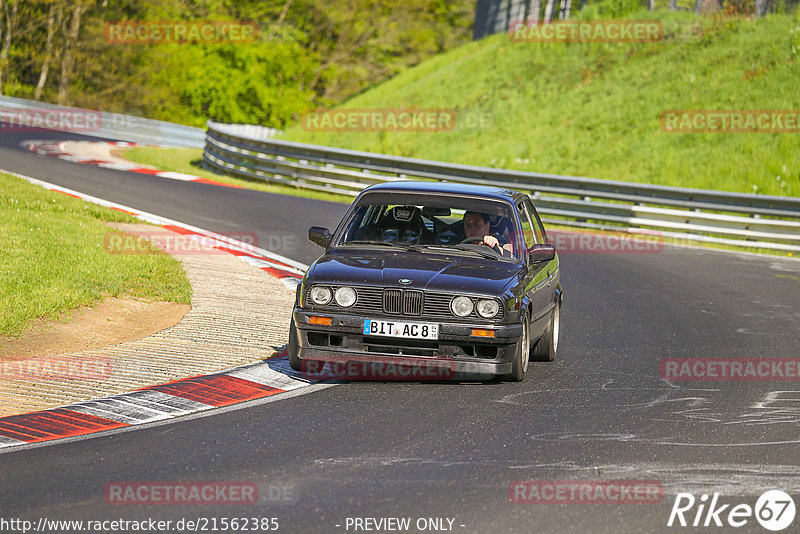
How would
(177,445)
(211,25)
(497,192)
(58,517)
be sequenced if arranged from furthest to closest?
(211,25), (497,192), (177,445), (58,517)

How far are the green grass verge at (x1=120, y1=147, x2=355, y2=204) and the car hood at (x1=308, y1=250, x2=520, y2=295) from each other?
14.2m

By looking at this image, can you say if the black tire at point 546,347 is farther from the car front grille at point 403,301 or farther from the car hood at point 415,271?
the car front grille at point 403,301

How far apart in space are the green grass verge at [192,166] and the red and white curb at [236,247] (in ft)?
17.4

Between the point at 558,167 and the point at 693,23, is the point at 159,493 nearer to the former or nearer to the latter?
the point at 558,167

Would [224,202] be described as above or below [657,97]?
below

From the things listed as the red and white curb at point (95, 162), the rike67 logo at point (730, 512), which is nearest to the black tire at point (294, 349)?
the rike67 logo at point (730, 512)

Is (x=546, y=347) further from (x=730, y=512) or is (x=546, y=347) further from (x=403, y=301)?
(x=730, y=512)

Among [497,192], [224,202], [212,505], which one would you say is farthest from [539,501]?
[224,202]

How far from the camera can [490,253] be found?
29.7ft

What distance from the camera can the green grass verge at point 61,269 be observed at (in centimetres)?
1009

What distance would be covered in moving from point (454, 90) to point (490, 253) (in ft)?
93.5

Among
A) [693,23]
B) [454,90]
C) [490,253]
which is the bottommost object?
[490,253]

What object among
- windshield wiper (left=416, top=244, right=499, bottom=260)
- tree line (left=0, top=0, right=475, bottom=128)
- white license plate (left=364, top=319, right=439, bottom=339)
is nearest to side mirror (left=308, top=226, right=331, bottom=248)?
windshield wiper (left=416, top=244, right=499, bottom=260)

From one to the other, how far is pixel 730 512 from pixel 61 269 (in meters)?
8.37
